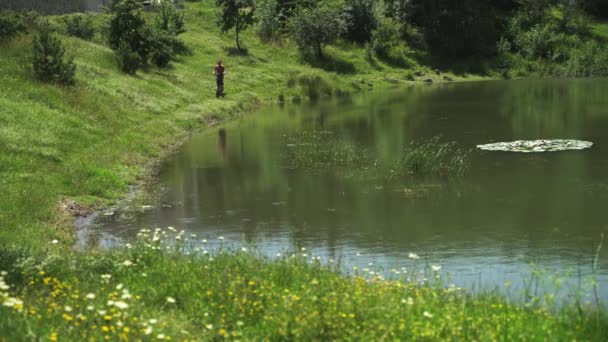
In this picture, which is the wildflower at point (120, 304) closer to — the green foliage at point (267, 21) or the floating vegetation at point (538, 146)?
the floating vegetation at point (538, 146)

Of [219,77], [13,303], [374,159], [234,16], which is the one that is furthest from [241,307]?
[234,16]

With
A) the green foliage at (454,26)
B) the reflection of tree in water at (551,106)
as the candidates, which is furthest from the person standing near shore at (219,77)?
the green foliage at (454,26)

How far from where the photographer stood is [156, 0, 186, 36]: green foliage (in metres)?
59.7

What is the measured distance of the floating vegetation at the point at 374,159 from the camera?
85.9ft

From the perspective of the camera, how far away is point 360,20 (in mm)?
74062

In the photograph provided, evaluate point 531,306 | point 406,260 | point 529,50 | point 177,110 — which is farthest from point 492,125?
point 529,50

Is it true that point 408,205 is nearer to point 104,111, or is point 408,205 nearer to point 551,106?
point 104,111

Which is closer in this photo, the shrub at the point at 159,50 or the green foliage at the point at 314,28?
the shrub at the point at 159,50

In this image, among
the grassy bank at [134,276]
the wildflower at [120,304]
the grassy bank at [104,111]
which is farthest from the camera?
the grassy bank at [104,111]

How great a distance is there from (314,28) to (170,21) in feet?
40.1

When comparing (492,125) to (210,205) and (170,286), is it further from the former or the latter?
(170,286)

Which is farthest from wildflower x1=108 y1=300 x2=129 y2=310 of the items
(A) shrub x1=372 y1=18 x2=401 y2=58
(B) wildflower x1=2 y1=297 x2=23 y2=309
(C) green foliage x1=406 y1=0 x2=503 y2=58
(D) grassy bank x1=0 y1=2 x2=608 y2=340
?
(C) green foliage x1=406 y1=0 x2=503 y2=58

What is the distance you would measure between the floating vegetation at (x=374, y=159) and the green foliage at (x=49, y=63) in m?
10.1

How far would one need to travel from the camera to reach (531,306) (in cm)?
1060
